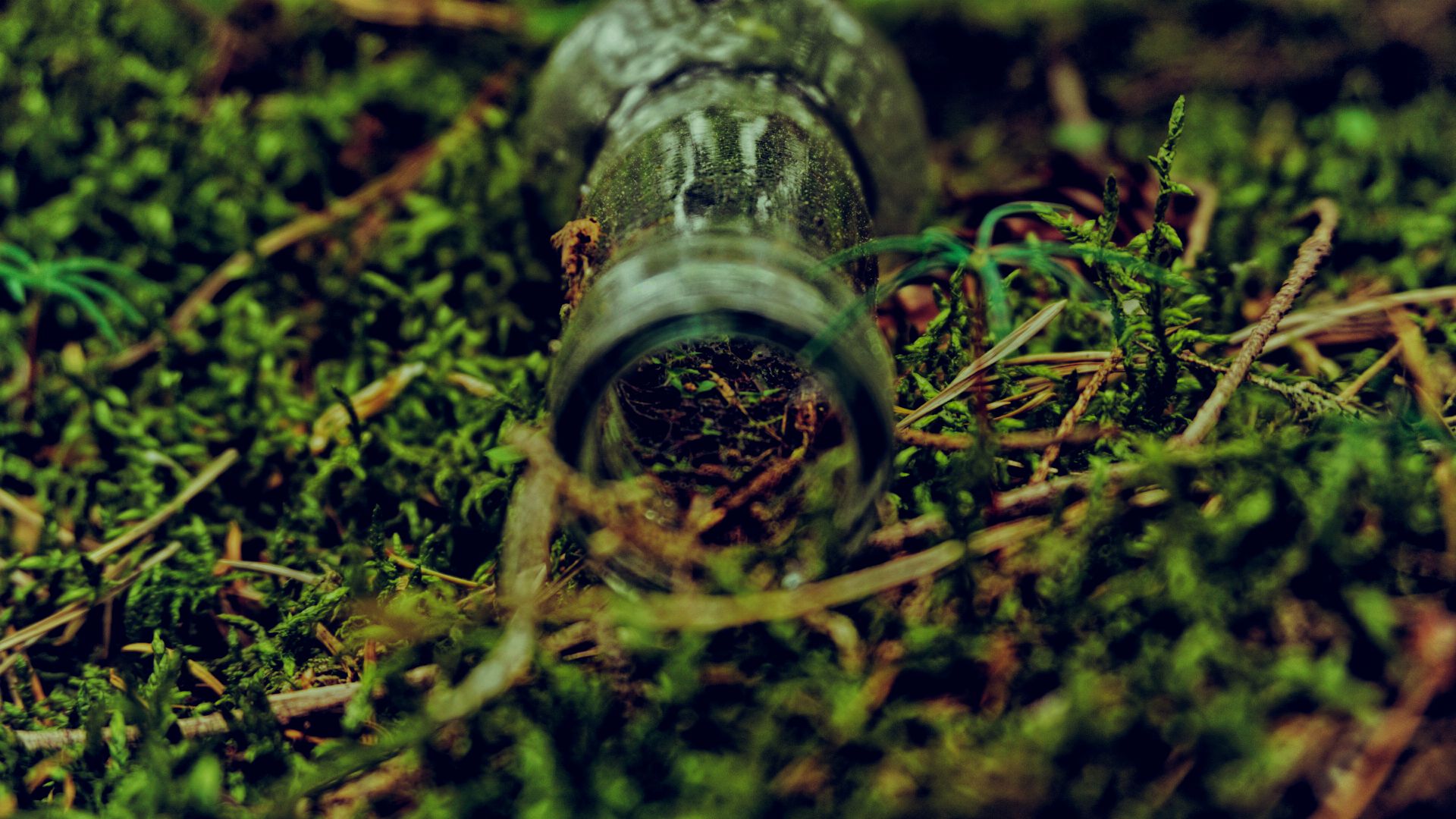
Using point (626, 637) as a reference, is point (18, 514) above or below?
above

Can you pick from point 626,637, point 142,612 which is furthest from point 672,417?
point 142,612

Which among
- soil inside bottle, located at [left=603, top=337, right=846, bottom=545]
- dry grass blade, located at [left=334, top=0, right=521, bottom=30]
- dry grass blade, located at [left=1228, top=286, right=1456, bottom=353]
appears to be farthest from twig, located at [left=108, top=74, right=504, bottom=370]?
dry grass blade, located at [left=1228, top=286, right=1456, bottom=353]

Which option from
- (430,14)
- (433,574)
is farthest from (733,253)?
(430,14)

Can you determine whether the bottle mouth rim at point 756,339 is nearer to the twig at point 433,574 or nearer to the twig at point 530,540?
the twig at point 530,540

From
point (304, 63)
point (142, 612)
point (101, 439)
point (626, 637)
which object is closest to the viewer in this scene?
point (626, 637)

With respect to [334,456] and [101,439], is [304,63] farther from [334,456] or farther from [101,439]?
[334,456]

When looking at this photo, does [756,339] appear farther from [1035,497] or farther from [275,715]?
[275,715]
